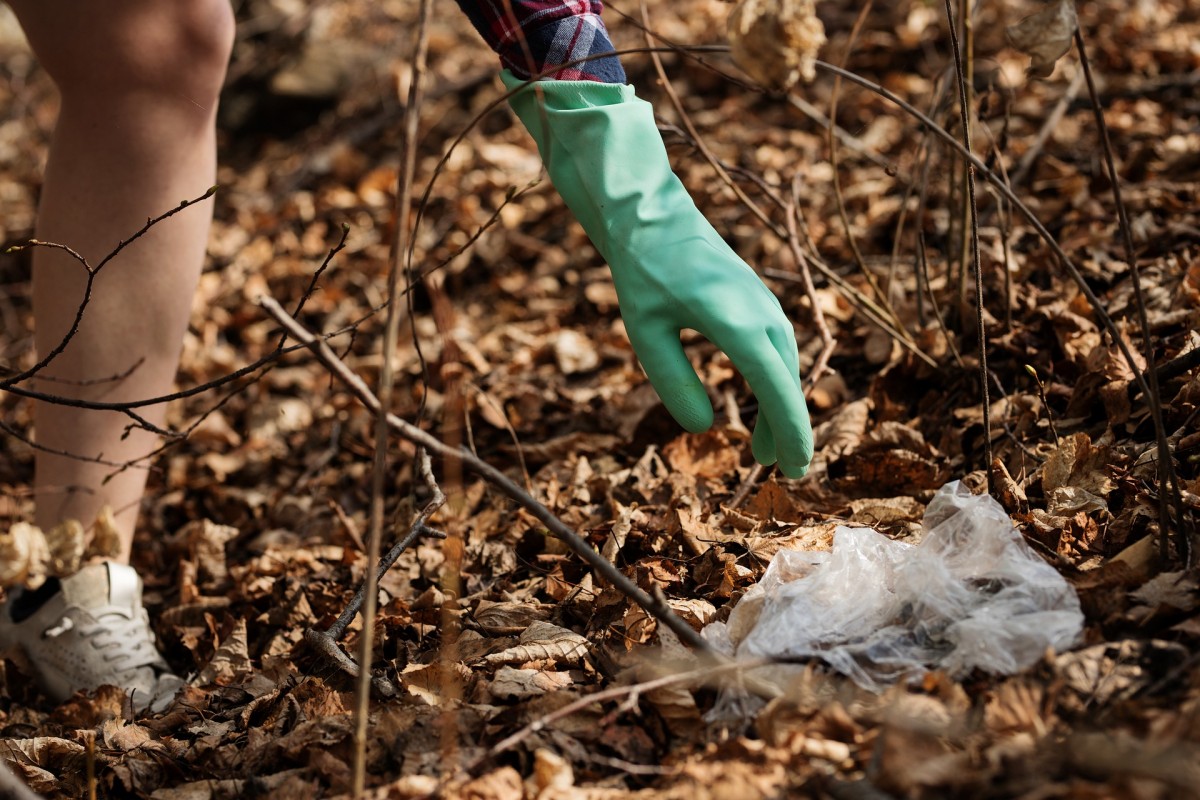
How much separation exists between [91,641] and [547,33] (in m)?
1.46

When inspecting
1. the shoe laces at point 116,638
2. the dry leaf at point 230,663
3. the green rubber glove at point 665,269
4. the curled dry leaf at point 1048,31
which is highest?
the curled dry leaf at point 1048,31

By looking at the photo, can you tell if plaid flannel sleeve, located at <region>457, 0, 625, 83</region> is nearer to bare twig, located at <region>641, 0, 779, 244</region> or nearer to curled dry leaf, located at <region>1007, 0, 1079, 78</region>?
bare twig, located at <region>641, 0, 779, 244</region>

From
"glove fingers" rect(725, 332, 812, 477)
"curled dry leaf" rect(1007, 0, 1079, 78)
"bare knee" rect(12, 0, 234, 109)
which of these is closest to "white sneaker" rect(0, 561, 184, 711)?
"bare knee" rect(12, 0, 234, 109)

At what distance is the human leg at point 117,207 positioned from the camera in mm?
1803

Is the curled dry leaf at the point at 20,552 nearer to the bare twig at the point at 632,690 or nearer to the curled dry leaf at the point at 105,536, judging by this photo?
the curled dry leaf at the point at 105,536

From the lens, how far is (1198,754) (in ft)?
3.26

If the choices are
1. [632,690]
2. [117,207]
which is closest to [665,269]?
[632,690]

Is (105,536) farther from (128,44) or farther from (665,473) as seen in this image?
(665,473)

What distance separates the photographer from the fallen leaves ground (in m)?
1.21

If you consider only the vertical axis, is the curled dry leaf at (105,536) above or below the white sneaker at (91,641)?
above

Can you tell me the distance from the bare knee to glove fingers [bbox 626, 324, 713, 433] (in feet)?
3.31

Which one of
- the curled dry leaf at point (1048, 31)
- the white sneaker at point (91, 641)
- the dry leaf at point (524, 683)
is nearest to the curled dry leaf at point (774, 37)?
the curled dry leaf at point (1048, 31)

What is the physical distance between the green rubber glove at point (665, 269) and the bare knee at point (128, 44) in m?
0.64

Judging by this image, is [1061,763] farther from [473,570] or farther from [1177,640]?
[473,570]
